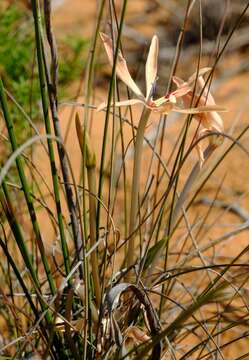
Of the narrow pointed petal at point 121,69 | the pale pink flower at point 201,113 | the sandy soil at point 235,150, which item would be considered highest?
the sandy soil at point 235,150

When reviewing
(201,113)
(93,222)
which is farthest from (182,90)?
(93,222)

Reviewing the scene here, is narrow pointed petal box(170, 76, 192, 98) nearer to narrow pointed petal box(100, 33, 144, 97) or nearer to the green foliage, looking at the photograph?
narrow pointed petal box(100, 33, 144, 97)

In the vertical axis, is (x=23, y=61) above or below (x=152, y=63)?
above

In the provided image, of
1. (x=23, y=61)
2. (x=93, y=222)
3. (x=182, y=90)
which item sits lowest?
(x=93, y=222)

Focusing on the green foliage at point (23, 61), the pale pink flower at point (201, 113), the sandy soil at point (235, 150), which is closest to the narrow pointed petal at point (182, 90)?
the pale pink flower at point (201, 113)

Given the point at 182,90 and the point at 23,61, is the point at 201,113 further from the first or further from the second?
the point at 23,61

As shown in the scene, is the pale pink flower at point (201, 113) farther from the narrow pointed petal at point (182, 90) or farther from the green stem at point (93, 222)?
the green stem at point (93, 222)

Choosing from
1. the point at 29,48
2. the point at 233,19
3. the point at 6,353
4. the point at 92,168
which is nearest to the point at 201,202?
the point at 29,48

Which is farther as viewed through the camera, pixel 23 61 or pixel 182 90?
pixel 23 61

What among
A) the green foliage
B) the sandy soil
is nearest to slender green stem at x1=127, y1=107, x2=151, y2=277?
the sandy soil

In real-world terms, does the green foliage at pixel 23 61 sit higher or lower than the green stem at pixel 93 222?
higher

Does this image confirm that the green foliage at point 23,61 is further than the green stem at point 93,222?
Yes

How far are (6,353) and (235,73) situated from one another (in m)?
2.09

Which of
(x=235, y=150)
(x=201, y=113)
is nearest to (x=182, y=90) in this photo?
(x=201, y=113)
